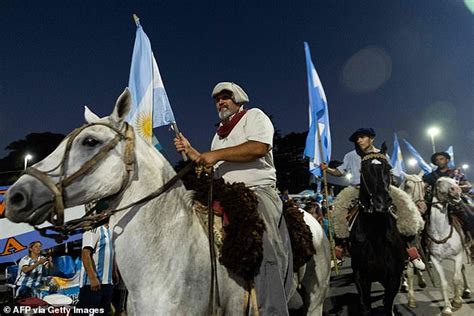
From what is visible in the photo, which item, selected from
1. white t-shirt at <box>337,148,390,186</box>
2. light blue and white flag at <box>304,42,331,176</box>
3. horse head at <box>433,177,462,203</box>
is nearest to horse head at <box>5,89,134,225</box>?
→ white t-shirt at <box>337,148,390,186</box>

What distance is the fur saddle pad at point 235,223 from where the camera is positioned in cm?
257

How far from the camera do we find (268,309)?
2.64m

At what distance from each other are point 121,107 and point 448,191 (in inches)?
280

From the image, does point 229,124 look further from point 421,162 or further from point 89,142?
point 421,162

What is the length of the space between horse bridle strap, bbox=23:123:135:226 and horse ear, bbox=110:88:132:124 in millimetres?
70

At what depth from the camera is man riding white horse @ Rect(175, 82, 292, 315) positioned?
2.70 m

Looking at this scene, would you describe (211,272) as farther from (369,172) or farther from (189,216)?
(369,172)

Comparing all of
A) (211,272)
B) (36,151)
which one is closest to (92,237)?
(211,272)

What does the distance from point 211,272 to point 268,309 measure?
523 mm

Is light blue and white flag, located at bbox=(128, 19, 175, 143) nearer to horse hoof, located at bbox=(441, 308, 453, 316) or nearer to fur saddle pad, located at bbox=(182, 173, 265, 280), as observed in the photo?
fur saddle pad, located at bbox=(182, 173, 265, 280)

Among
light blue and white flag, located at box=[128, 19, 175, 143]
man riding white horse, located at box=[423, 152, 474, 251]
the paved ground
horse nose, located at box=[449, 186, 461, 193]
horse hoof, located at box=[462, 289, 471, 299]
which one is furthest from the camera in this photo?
horse hoof, located at box=[462, 289, 471, 299]

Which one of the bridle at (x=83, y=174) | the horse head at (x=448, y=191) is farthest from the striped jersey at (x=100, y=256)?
the horse head at (x=448, y=191)

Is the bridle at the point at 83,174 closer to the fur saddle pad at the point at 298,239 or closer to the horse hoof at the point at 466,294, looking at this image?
the fur saddle pad at the point at 298,239

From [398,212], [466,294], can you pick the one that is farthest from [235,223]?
[466,294]
